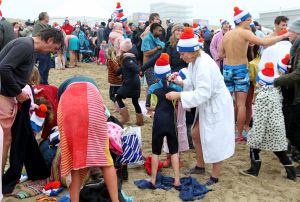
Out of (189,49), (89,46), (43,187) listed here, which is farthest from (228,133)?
(89,46)

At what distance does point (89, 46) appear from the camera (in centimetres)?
1705

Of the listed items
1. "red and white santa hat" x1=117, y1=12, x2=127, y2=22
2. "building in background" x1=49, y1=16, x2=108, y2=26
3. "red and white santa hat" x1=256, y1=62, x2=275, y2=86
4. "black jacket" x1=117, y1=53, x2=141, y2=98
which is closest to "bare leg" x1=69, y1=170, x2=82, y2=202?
"red and white santa hat" x1=256, y1=62, x2=275, y2=86

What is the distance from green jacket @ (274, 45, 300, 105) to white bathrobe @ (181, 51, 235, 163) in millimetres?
590

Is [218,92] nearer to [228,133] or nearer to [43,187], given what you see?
[228,133]

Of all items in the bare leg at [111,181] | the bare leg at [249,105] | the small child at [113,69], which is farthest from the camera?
the small child at [113,69]

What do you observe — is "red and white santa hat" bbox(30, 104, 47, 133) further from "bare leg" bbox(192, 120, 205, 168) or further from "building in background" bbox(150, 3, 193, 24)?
"building in background" bbox(150, 3, 193, 24)

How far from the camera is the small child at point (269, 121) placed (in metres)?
4.04

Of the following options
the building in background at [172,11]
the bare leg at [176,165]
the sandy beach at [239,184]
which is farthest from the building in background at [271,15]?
the bare leg at [176,165]

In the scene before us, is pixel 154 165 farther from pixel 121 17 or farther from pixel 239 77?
pixel 121 17

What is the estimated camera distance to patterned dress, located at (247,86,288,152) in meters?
4.04

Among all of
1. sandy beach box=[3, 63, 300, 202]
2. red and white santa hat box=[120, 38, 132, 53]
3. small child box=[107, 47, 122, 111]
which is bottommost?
sandy beach box=[3, 63, 300, 202]

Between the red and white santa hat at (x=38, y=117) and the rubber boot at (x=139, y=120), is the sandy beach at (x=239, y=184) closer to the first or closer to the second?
the red and white santa hat at (x=38, y=117)

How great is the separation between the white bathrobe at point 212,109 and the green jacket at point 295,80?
1.94ft

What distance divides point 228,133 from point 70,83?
5.78 ft
